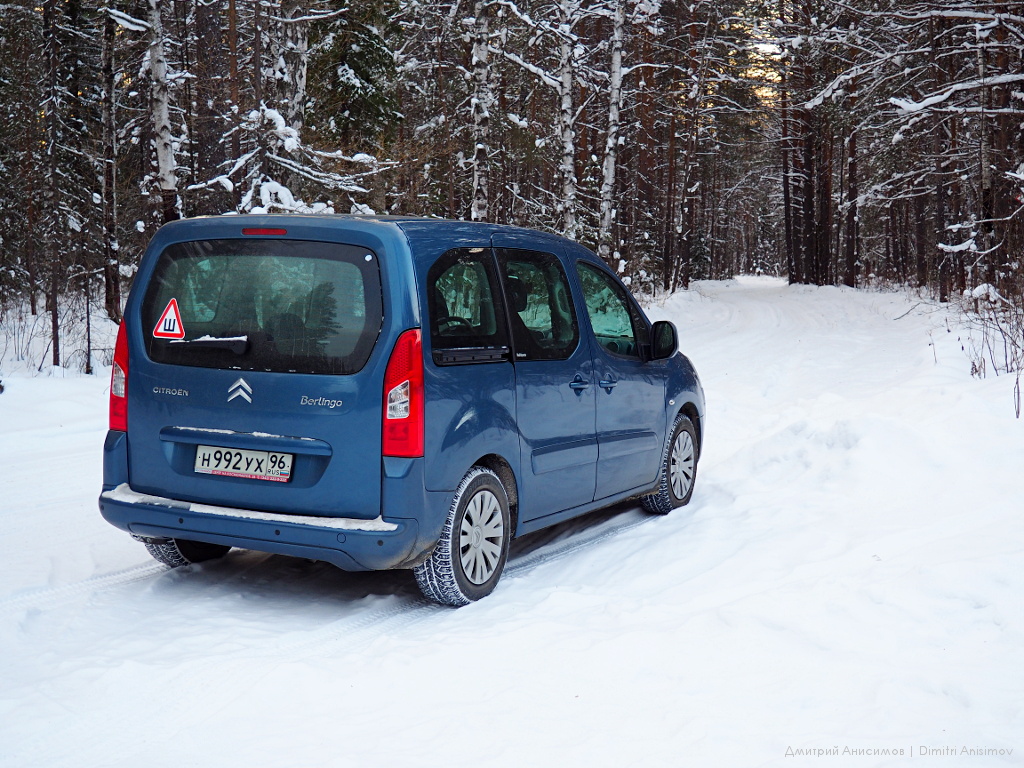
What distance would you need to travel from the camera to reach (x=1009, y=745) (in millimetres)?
3293

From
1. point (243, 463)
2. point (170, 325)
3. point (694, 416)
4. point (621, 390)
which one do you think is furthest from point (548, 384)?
point (694, 416)

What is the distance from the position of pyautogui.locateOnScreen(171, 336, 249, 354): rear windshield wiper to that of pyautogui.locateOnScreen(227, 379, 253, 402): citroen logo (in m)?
0.16

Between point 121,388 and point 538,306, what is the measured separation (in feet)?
7.84

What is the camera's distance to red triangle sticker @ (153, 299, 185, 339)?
4.84 meters

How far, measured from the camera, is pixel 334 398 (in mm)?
4469

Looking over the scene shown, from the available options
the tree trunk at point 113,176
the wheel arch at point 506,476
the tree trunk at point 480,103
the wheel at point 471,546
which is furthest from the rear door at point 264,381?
the tree trunk at point 113,176

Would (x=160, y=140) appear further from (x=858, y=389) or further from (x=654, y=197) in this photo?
(x=654, y=197)

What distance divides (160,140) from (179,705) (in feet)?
43.2

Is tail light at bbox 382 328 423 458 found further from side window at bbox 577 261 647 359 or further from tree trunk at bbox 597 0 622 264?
tree trunk at bbox 597 0 622 264

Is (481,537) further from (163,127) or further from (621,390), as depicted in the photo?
(163,127)

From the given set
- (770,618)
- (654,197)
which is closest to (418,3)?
(654,197)

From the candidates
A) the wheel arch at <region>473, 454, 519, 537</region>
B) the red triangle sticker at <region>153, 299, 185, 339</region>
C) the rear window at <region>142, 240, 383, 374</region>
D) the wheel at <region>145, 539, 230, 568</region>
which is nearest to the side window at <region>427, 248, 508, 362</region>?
the rear window at <region>142, 240, 383, 374</region>

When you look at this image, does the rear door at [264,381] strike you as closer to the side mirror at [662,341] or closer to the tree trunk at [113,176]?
the side mirror at [662,341]

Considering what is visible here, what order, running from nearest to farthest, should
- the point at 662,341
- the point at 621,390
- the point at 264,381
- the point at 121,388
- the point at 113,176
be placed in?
the point at 264,381, the point at 121,388, the point at 621,390, the point at 662,341, the point at 113,176
